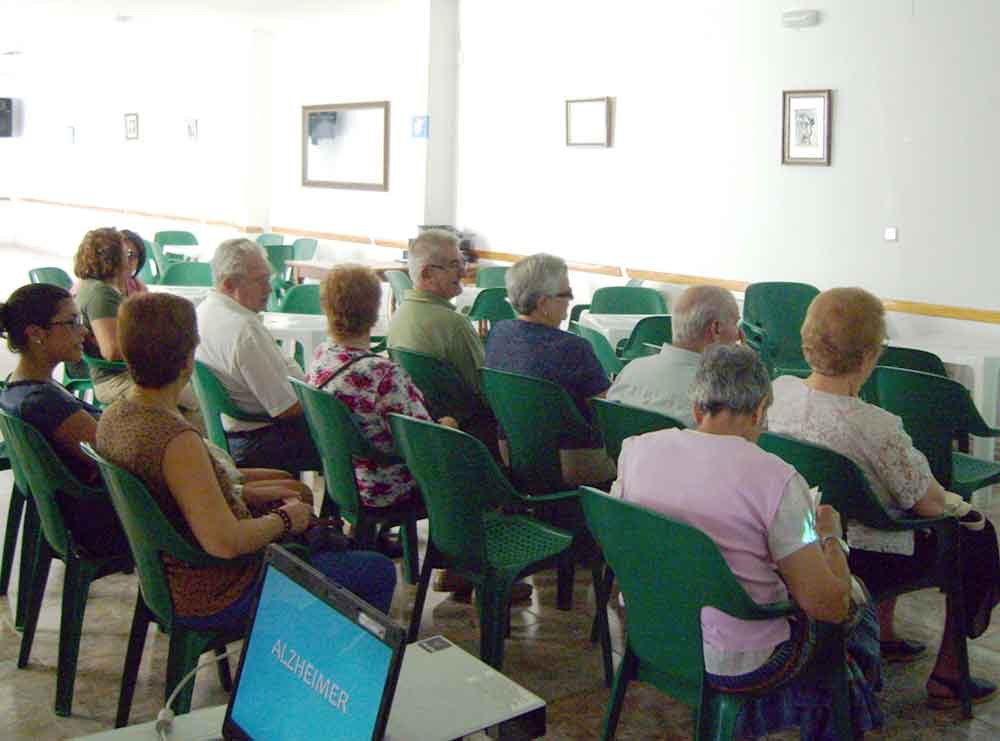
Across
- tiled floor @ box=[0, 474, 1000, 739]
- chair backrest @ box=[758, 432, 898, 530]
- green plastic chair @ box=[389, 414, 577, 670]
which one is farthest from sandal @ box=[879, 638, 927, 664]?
green plastic chair @ box=[389, 414, 577, 670]

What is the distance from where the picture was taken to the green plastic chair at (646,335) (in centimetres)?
560

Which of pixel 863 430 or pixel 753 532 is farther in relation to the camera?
pixel 863 430

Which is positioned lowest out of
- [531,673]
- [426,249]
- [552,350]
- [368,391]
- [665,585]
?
[531,673]

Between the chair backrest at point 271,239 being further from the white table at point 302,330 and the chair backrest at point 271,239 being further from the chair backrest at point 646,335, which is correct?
the chair backrest at point 646,335

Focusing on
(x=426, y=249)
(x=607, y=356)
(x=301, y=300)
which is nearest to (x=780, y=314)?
(x=607, y=356)

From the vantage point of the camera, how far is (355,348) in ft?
12.3

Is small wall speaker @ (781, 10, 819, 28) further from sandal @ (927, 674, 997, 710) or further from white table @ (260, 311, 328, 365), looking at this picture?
sandal @ (927, 674, 997, 710)

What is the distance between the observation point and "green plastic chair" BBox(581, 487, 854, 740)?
2.29 meters

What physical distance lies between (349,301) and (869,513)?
68.2 inches

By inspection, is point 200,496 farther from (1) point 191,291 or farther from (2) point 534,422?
(1) point 191,291

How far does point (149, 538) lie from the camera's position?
2.61 m

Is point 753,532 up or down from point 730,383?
down

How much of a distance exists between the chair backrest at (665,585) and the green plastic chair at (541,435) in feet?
3.01

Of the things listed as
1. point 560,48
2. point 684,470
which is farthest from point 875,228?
point 684,470
